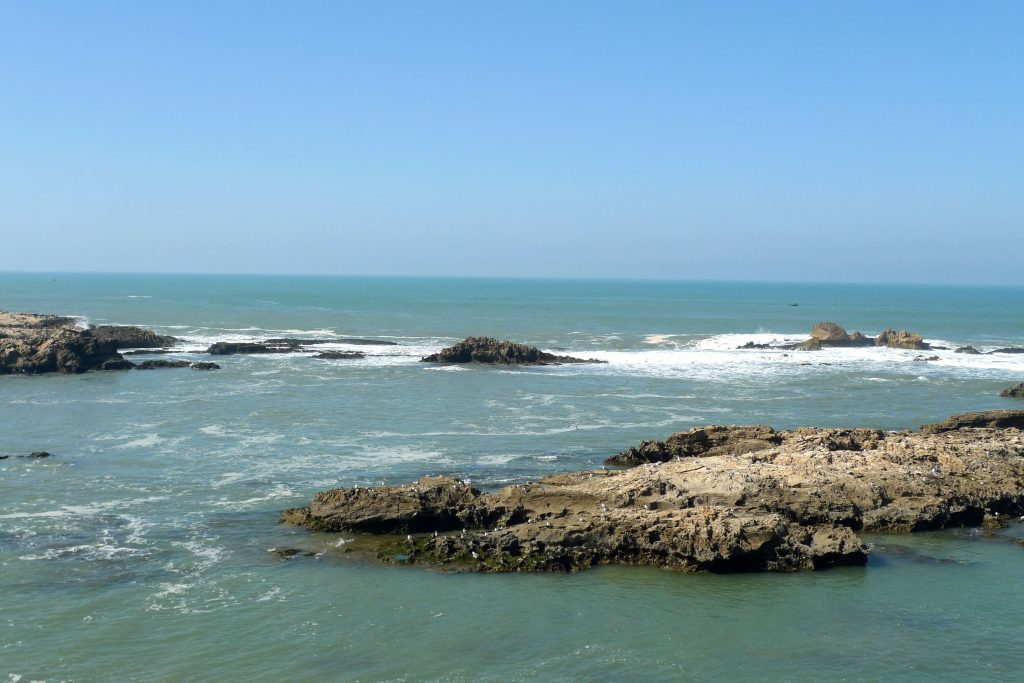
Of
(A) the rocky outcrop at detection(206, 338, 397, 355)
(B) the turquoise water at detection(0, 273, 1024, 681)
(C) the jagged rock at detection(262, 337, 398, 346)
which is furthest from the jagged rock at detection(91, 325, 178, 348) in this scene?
(B) the turquoise water at detection(0, 273, 1024, 681)

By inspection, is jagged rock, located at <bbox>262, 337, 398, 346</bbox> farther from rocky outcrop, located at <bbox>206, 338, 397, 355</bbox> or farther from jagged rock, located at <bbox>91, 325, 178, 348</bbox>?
jagged rock, located at <bbox>91, 325, 178, 348</bbox>

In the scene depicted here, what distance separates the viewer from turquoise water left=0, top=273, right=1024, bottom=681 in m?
14.9

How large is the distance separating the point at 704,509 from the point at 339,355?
4137 cm

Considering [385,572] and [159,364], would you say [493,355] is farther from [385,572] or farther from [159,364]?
[385,572]

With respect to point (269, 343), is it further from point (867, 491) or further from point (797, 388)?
point (867, 491)

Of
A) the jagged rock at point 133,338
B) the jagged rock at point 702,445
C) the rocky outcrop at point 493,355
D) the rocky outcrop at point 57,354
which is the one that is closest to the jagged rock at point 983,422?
the jagged rock at point 702,445

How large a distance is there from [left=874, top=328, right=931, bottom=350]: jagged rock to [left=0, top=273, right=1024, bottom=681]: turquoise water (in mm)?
22503

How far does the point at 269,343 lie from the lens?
63.9 meters

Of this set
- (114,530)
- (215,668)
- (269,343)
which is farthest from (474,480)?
(269,343)

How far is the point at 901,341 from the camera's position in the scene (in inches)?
2623

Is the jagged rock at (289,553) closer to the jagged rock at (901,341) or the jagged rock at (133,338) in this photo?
the jagged rock at (133,338)

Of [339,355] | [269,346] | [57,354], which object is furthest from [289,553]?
[269,346]

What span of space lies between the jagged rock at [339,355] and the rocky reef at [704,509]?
Result: 35755 millimetres

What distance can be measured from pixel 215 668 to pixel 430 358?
41.8 m
